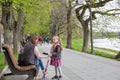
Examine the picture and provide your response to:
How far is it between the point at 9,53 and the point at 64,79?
9.22ft

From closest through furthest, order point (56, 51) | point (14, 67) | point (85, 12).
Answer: point (14, 67) < point (56, 51) < point (85, 12)

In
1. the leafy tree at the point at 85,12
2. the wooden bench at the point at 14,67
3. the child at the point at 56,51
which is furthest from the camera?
the leafy tree at the point at 85,12

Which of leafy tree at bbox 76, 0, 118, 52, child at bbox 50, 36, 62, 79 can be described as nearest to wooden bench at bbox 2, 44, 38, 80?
child at bbox 50, 36, 62, 79

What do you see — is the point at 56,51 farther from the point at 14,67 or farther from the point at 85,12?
the point at 85,12

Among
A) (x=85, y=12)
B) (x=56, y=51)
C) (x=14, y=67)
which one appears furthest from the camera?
(x=85, y=12)

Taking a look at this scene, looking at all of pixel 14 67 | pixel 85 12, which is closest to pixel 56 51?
pixel 14 67

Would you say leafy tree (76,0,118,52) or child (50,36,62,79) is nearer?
child (50,36,62,79)

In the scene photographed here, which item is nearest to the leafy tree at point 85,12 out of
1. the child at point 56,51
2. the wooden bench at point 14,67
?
the child at point 56,51

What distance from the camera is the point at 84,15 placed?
37.0 meters

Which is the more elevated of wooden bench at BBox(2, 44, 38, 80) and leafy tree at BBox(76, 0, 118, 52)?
leafy tree at BBox(76, 0, 118, 52)

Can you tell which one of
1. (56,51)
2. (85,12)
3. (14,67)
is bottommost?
(14,67)

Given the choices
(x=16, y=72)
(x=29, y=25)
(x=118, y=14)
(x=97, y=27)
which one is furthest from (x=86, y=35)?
(x=16, y=72)

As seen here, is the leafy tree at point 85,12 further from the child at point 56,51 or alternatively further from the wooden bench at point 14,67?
the wooden bench at point 14,67

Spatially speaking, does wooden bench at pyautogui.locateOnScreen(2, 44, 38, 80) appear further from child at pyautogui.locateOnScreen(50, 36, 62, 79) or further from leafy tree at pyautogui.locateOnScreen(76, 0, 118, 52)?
leafy tree at pyautogui.locateOnScreen(76, 0, 118, 52)
